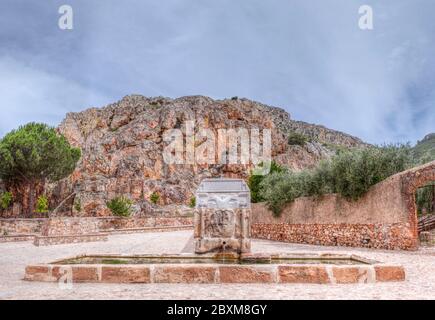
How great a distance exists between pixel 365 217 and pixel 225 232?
679cm

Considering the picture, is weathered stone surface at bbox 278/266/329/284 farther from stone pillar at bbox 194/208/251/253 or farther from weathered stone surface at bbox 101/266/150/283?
stone pillar at bbox 194/208/251/253

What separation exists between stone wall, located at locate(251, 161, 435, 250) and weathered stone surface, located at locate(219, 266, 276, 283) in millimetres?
7726

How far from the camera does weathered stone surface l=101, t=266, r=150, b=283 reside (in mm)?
6329

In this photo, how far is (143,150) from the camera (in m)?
68.8

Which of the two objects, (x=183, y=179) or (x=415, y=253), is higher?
(x=183, y=179)

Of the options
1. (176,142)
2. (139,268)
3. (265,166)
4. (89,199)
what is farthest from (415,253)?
(176,142)

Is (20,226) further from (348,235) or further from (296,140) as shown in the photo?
(296,140)

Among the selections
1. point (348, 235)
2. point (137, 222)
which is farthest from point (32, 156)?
point (348, 235)

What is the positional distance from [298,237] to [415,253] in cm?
702

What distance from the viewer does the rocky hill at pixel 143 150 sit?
63.3 meters

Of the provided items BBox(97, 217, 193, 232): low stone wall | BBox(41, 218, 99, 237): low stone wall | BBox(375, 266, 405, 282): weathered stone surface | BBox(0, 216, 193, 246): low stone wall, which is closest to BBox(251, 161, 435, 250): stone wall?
BBox(375, 266, 405, 282): weathered stone surface

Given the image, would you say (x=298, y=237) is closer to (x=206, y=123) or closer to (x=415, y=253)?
(x=415, y=253)

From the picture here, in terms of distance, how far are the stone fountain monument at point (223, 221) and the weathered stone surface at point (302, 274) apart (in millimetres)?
3175

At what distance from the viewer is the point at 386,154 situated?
14.0m
